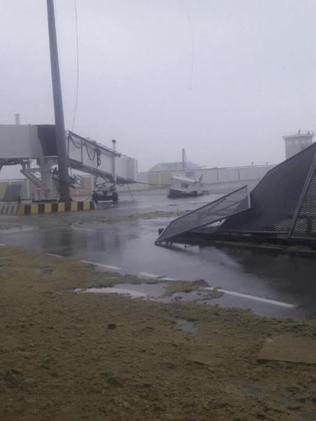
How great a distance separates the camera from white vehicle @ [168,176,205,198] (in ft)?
137

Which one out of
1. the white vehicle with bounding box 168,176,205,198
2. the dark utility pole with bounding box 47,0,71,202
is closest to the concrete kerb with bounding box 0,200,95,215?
the dark utility pole with bounding box 47,0,71,202

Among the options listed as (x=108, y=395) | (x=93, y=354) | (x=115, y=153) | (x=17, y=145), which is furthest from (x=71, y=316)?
(x=115, y=153)

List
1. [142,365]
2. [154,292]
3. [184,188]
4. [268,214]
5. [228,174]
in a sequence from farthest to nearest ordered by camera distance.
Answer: [228,174] → [184,188] → [268,214] → [154,292] → [142,365]

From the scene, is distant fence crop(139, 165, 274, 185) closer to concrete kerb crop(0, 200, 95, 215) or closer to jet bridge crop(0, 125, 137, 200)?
jet bridge crop(0, 125, 137, 200)

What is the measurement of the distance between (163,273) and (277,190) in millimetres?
4036

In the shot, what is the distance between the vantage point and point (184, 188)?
42281 millimetres

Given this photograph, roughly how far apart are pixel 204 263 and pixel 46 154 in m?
23.2

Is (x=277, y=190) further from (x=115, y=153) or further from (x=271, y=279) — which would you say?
(x=115, y=153)

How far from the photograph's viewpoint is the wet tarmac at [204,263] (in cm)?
789

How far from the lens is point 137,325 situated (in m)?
6.66

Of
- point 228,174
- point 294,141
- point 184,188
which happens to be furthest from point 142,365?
point 228,174

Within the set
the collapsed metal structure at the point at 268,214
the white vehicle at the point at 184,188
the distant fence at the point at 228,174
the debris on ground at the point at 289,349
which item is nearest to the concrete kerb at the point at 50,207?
the white vehicle at the point at 184,188

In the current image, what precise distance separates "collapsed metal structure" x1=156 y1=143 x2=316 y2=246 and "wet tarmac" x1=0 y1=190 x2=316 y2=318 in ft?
2.48

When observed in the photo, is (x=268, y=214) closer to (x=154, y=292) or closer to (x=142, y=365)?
(x=154, y=292)
